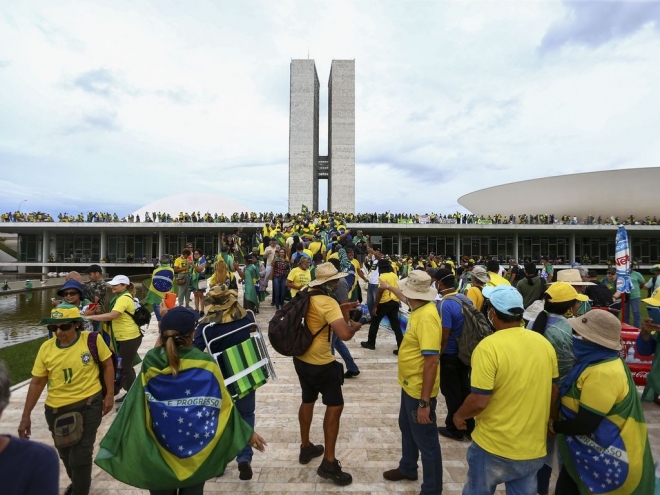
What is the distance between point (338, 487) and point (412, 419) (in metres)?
0.93

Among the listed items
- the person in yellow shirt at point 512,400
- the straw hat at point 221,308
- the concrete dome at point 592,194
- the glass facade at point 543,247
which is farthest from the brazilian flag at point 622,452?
the concrete dome at point 592,194

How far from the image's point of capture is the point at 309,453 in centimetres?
344

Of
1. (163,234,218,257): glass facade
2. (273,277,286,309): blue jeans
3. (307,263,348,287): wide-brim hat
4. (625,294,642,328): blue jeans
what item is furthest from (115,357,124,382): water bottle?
(163,234,218,257): glass facade

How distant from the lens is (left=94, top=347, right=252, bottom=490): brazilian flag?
1995 mm

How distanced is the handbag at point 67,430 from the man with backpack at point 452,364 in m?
2.94

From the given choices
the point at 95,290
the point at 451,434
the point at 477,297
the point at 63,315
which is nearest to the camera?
the point at 63,315

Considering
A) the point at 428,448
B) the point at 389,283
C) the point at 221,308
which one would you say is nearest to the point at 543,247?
the point at 389,283

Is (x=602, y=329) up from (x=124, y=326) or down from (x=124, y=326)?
up

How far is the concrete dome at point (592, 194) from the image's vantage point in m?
47.4

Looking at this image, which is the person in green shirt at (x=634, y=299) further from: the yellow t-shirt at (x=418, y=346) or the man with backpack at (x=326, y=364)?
the man with backpack at (x=326, y=364)

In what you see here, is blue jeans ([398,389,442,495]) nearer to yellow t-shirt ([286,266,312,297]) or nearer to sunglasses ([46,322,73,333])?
sunglasses ([46,322,73,333])

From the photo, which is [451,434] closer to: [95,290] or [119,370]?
[119,370]

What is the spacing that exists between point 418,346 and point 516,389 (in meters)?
0.81

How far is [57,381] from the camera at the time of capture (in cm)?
281
